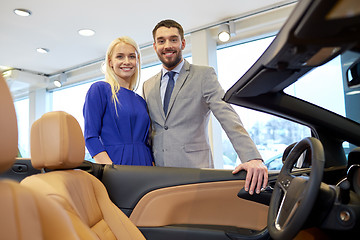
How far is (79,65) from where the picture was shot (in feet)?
19.4

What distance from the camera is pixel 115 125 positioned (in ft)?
6.11

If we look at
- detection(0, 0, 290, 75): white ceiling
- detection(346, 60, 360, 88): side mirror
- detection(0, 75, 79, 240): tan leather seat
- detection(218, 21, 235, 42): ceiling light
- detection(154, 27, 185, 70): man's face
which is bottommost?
detection(0, 75, 79, 240): tan leather seat

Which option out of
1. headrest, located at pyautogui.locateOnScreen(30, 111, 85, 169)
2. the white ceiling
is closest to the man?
headrest, located at pyautogui.locateOnScreen(30, 111, 85, 169)

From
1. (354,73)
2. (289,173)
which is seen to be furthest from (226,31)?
(354,73)

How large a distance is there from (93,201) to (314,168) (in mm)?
813

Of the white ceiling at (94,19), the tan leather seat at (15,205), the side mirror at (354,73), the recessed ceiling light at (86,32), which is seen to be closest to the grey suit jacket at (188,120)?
the side mirror at (354,73)

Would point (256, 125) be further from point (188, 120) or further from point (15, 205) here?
point (15, 205)

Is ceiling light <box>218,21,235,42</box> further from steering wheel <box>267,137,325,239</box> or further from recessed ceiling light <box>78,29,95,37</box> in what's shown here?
steering wheel <box>267,137,325,239</box>

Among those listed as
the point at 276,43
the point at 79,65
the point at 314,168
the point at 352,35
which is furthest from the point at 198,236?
the point at 79,65

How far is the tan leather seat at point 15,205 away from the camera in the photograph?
21.6 inches

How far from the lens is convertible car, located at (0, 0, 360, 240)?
2.11ft

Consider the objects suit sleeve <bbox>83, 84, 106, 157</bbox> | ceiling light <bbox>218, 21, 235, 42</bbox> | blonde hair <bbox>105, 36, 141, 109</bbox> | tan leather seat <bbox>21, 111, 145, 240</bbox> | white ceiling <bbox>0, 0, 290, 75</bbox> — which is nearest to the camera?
tan leather seat <bbox>21, 111, 145, 240</bbox>

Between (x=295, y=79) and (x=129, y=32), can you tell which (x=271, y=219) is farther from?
(x=129, y=32)

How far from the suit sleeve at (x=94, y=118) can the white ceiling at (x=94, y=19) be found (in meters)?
2.08
